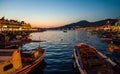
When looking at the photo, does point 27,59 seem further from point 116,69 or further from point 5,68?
point 116,69

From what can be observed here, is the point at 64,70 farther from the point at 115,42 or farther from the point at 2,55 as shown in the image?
the point at 115,42

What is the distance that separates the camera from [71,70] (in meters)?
27.0

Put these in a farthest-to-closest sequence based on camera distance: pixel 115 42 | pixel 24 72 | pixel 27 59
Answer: pixel 115 42, pixel 27 59, pixel 24 72

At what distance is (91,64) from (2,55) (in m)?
11.8

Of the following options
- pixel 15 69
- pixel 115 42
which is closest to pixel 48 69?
pixel 15 69

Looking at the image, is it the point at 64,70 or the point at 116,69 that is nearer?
the point at 116,69

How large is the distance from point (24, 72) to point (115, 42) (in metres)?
56.5

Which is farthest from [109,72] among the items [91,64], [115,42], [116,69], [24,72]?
[115,42]

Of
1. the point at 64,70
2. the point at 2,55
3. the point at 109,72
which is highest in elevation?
the point at 2,55

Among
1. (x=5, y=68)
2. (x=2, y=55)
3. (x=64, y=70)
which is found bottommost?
(x=64, y=70)

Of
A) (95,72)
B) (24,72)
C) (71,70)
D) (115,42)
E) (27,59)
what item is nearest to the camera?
(95,72)

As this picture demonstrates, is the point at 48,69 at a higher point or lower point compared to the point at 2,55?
lower

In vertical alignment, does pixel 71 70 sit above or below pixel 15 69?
below

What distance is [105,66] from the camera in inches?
826
